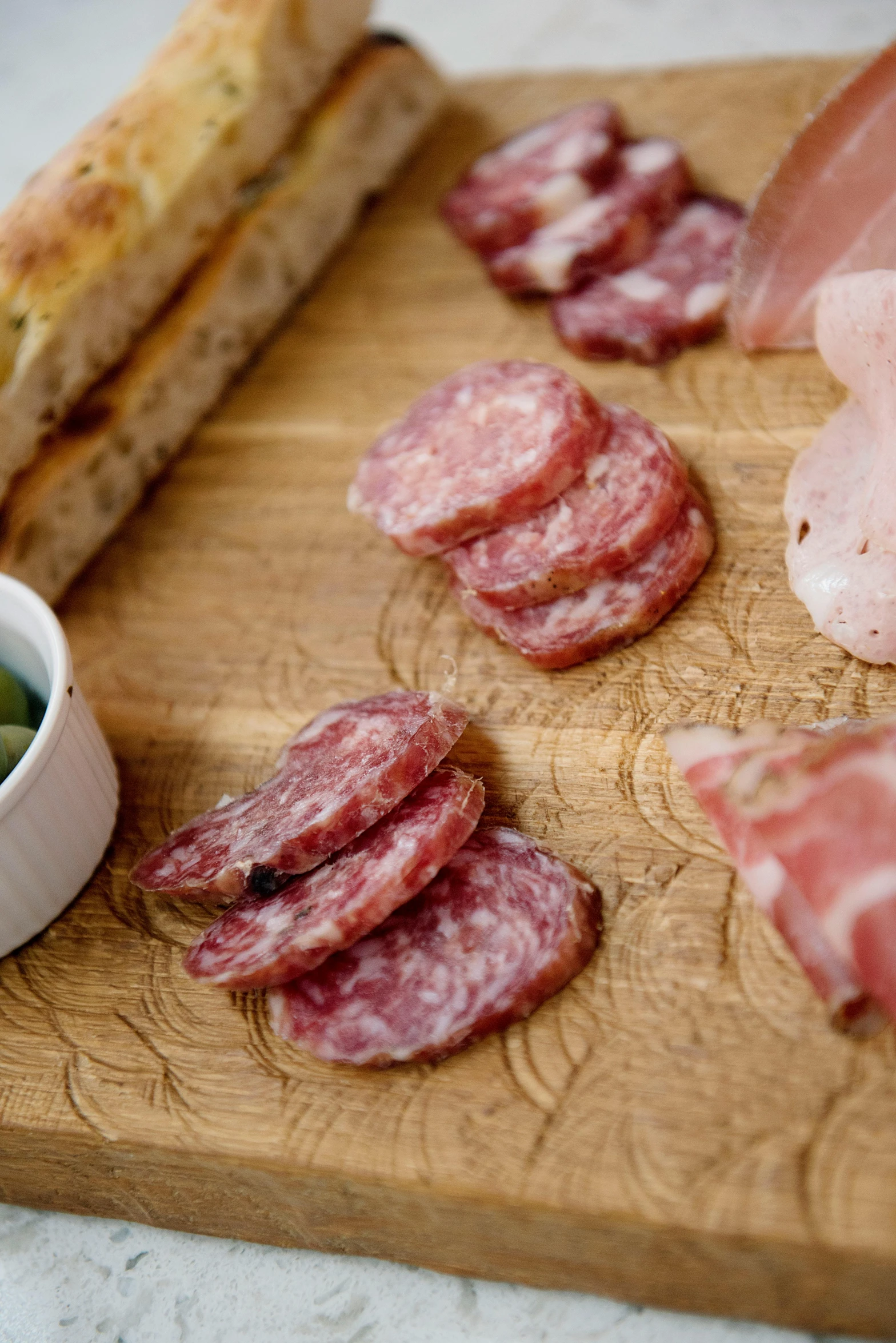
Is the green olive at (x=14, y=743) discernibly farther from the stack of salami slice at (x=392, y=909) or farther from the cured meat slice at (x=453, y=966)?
the cured meat slice at (x=453, y=966)

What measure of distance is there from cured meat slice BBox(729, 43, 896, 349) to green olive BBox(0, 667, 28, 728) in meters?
1.23

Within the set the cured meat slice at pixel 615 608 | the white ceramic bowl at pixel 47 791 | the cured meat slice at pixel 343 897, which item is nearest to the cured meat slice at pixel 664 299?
the cured meat slice at pixel 615 608

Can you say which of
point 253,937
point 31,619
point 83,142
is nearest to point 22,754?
point 31,619

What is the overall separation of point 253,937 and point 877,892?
684 mm

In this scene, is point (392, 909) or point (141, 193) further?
point (141, 193)

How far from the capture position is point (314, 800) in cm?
146

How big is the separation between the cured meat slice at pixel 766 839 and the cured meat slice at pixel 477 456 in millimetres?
432

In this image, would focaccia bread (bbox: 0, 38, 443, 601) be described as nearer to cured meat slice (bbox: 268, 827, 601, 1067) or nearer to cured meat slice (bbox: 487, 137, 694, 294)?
cured meat slice (bbox: 487, 137, 694, 294)

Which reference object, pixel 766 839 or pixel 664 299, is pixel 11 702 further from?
pixel 664 299

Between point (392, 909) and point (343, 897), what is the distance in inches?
2.2

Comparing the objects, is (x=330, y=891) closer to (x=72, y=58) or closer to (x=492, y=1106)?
(x=492, y=1106)

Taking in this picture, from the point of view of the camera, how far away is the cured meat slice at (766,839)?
4.00 ft

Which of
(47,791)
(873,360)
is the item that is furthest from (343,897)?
(873,360)

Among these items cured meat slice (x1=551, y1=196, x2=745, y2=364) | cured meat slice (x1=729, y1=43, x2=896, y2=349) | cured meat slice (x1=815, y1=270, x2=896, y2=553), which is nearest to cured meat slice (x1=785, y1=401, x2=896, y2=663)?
cured meat slice (x1=815, y1=270, x2=896, y2=553)
